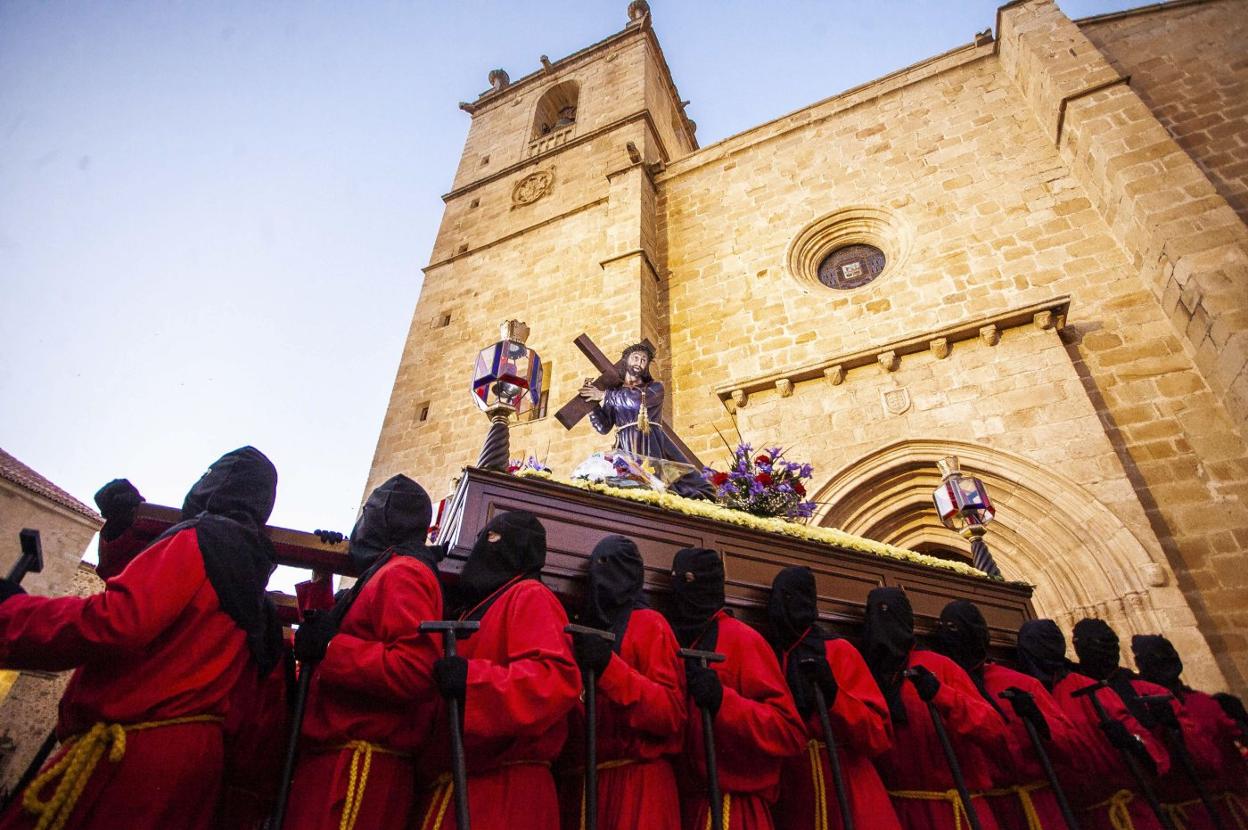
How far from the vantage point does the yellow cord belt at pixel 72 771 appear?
1.62m

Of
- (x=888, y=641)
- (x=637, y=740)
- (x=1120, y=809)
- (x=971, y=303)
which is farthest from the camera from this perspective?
(x=971, y=303)

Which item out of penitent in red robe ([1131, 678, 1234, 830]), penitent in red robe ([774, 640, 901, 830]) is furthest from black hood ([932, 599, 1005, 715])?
penitent in red robe ([774, 640, 901, 830])

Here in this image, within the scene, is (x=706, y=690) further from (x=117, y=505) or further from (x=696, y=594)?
(x=117, y=505)

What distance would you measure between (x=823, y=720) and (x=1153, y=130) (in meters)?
8.96

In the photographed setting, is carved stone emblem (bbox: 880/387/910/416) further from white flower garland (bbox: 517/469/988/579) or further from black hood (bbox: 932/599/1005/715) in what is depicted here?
black hood (bbox: 932/599/1005/715)

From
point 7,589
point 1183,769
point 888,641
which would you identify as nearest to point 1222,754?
point 1183,769

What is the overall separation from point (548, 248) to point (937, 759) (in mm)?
10966

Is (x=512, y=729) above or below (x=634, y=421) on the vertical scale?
below

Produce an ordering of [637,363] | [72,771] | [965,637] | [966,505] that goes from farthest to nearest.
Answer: [637,363] → [966,505] → [965,637] → [72,771]

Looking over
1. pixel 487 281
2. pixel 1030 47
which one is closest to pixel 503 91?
pixel 487 281

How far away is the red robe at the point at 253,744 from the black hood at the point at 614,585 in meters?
1.23

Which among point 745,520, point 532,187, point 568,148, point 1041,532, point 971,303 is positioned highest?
point 568,148

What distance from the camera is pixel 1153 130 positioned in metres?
7.49

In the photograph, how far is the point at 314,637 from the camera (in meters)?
2.09
